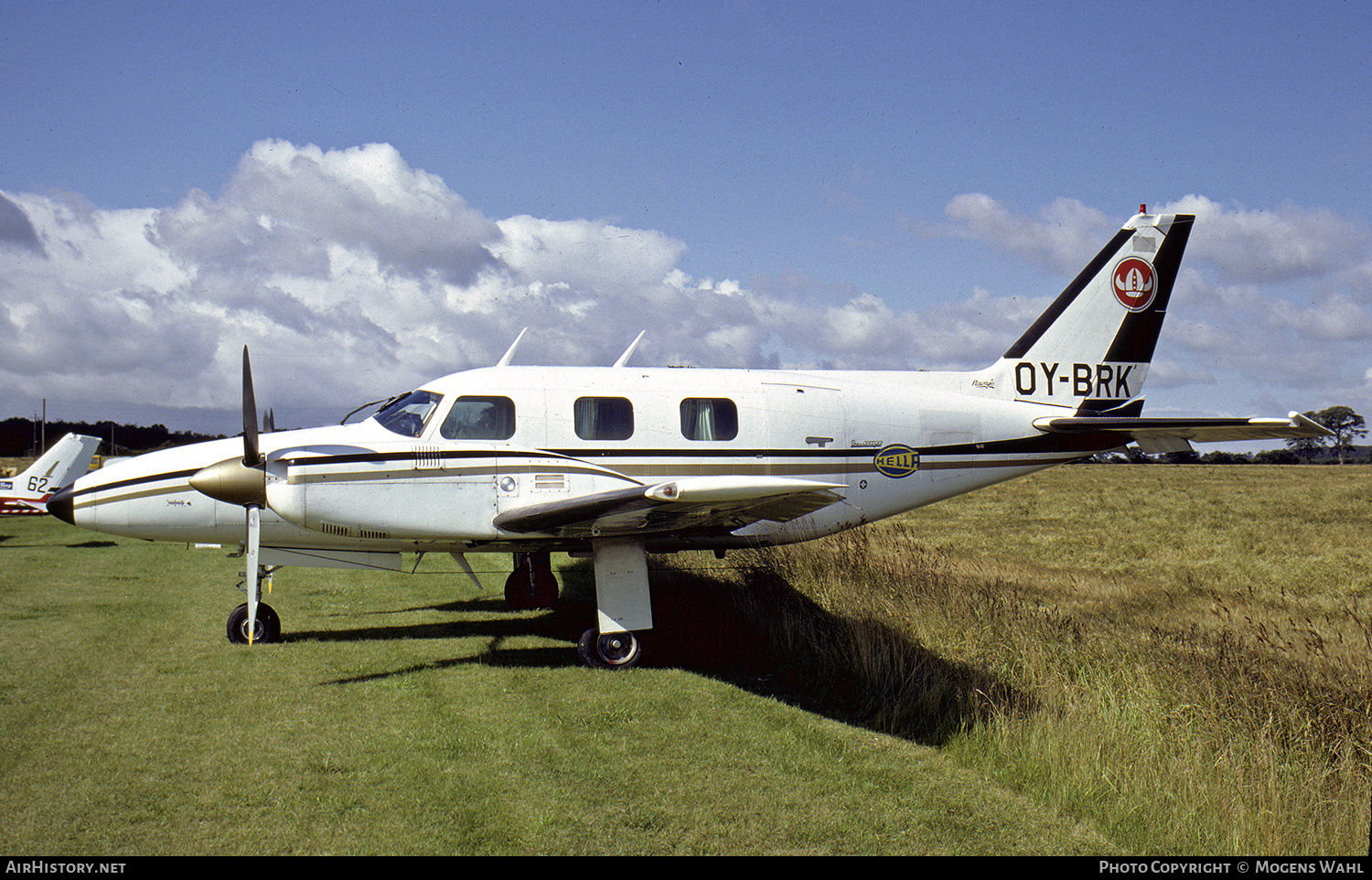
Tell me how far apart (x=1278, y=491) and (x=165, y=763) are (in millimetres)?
45477

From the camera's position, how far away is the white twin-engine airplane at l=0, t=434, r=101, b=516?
23172mm

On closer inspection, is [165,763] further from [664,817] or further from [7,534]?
[7,534]

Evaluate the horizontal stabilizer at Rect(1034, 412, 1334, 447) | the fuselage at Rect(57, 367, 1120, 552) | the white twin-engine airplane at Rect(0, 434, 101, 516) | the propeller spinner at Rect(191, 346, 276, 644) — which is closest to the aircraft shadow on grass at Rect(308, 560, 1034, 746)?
the fuselage at Rect(57, 367, 1120, 552)

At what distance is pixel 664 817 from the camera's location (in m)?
5.38

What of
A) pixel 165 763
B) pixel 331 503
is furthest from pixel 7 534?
pixel 165 763

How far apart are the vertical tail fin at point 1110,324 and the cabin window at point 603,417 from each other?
20.0 feet

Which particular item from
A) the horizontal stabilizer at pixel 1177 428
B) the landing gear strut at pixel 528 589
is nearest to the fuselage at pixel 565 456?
the horizontal stabilizer at pixel 1177 428

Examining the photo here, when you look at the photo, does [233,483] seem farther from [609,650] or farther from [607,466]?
[609,650]

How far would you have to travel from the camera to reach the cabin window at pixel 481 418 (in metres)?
9.50

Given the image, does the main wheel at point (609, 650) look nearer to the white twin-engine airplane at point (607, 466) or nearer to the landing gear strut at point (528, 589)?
the white twin-engine airplane at point (607, 466)

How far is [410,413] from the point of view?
9586mm

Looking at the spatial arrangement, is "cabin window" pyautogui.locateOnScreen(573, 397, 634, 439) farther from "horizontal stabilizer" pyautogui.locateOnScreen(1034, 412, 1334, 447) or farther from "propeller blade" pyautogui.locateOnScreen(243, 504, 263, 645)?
"horizontal stabilizer" pyautogui.locateOnScreen(1034, 412, 1334, 447)

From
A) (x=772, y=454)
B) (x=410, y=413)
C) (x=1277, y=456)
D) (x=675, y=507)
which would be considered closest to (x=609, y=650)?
(x=675, y=507)

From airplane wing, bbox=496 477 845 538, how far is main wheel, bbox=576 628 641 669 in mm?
1146
